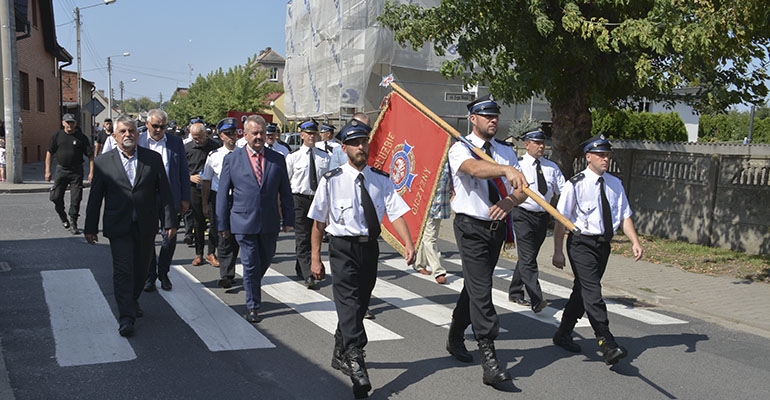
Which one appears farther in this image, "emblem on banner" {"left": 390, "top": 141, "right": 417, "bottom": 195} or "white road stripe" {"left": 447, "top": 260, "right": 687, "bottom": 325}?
"white road stripe" {"left": 447, "top": 260, "right": 687, "bottom": 325}

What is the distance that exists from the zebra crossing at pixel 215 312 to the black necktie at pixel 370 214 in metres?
1.61

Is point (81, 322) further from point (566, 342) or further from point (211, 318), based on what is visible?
point (566, 342)

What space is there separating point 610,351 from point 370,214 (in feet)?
7.37

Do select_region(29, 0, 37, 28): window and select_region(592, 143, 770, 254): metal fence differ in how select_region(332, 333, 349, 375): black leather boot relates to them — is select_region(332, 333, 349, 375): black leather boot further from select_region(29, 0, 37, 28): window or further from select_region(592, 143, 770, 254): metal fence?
select_region(29, 0, 37, 28): window

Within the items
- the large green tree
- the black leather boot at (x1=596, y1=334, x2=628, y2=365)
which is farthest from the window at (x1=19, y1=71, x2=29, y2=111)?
the black leather boot at (x1=596, y1=334, x2=628, y2=365)

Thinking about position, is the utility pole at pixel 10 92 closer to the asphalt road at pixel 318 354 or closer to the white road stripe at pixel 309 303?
the asphalt road at pixel 318 354

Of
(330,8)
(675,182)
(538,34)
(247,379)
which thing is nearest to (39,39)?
(330,8)

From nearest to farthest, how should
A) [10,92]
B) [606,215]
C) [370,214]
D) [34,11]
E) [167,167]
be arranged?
[370,214], [606,215], [167,167], [10,92], [34,11]


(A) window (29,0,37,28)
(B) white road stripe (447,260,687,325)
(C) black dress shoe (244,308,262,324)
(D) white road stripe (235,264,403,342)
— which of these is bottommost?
(B) white road stripe (447,260,687,325)

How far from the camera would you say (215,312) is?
6.79 meters

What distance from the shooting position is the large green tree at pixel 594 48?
9.30 metres

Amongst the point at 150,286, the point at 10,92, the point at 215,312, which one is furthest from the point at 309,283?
the point at 10,92

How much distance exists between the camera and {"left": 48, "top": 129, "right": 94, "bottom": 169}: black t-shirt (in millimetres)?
11438

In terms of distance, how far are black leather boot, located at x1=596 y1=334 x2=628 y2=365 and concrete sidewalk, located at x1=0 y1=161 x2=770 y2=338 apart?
8.96 ft
